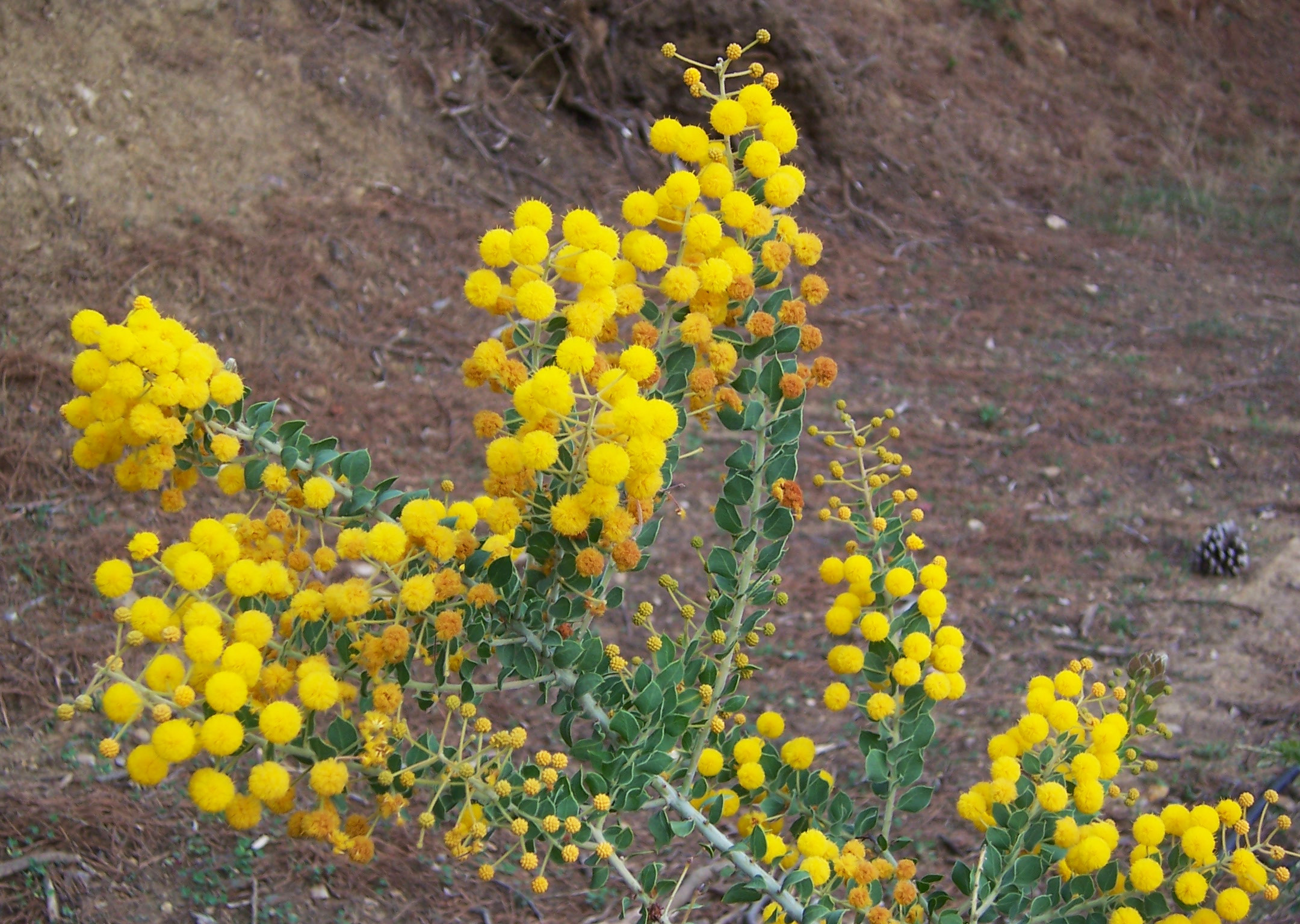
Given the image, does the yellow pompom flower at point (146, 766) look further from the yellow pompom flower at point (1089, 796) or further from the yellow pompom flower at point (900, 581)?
the yellow pompom flower at point (1089, 796)

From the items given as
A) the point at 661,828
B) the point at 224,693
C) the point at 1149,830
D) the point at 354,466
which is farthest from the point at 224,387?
the point at 1149,830

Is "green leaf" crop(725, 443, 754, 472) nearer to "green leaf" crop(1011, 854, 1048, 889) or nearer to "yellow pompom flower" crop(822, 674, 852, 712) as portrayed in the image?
"yellow pompom flower" crop(822, 674, 852, 712)

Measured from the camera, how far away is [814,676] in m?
3.22

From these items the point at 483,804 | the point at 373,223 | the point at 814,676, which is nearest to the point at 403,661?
the point at 483,804

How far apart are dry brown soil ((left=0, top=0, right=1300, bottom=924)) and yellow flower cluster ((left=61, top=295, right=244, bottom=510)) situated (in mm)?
1015

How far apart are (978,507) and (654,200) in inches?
115

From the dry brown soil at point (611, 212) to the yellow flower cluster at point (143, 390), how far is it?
3.33ft

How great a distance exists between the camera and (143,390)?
134cm

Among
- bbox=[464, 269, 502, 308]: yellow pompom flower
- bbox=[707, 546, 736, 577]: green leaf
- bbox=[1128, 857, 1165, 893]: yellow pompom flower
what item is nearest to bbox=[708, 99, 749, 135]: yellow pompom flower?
bbox=[464, 269, 502, 308]: yellow pompom flower

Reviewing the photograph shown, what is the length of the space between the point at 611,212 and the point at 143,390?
13.9 ft

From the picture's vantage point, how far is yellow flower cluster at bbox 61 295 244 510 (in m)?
1.32

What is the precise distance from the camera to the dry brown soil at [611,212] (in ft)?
8.27

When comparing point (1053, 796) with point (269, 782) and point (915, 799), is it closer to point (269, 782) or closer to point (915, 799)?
point (915, 799)

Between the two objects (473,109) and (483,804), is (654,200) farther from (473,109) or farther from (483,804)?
(473,109)
